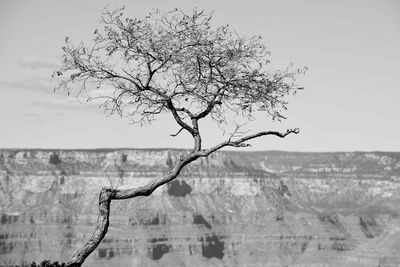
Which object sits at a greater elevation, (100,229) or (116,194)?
(116,194)

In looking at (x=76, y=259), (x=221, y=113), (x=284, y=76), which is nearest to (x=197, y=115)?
(x=221, y=113)

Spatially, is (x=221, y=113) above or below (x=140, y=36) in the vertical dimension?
below

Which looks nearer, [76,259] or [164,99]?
[76,259]

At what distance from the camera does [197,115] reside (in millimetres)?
19656

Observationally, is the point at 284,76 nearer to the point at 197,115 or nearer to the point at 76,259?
the point at 197,115

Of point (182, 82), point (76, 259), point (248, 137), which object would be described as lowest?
point (76, 259)

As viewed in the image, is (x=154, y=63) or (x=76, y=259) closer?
(x=76, y=259)

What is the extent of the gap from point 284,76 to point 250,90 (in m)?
0.82

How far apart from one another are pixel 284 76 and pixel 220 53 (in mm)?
1615

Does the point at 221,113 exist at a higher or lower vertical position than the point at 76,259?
higher

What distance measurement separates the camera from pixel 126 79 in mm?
19438

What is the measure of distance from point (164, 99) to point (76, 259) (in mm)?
4157

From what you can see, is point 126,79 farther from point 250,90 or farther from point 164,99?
point 250,90

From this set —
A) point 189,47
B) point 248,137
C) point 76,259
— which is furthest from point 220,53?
point 76,259
